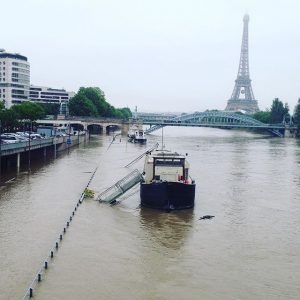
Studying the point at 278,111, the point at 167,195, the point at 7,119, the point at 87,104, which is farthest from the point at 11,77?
the point at 167,195

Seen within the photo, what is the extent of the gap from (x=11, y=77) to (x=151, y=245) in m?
149

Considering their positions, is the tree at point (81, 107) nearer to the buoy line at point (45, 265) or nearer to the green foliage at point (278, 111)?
the green foliage at point (278, 111)

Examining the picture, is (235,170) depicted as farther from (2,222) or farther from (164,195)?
(2,222)

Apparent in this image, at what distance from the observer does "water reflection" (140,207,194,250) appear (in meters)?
22.7

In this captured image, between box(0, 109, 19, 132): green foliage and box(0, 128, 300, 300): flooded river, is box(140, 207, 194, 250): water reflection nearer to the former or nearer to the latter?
box(0, 128, 300, 300): flooded river

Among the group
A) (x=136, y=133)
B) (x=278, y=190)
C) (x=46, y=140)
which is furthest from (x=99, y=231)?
(x=136, y=133)

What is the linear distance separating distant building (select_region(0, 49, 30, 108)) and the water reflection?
138617mm

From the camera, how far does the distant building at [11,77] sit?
525 ft

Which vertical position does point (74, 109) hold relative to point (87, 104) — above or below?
below

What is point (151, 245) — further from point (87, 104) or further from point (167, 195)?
point (87, 104)

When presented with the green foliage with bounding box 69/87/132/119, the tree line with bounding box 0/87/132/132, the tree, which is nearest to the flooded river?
the tree line with bounding box 0/87/132/132

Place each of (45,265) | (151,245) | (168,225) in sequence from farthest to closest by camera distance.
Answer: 1. (168,225)
2. (151,245)
3. (45,265)

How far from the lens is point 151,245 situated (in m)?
21.8

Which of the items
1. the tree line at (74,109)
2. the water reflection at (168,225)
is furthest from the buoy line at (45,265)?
the tree line at (74,109)
